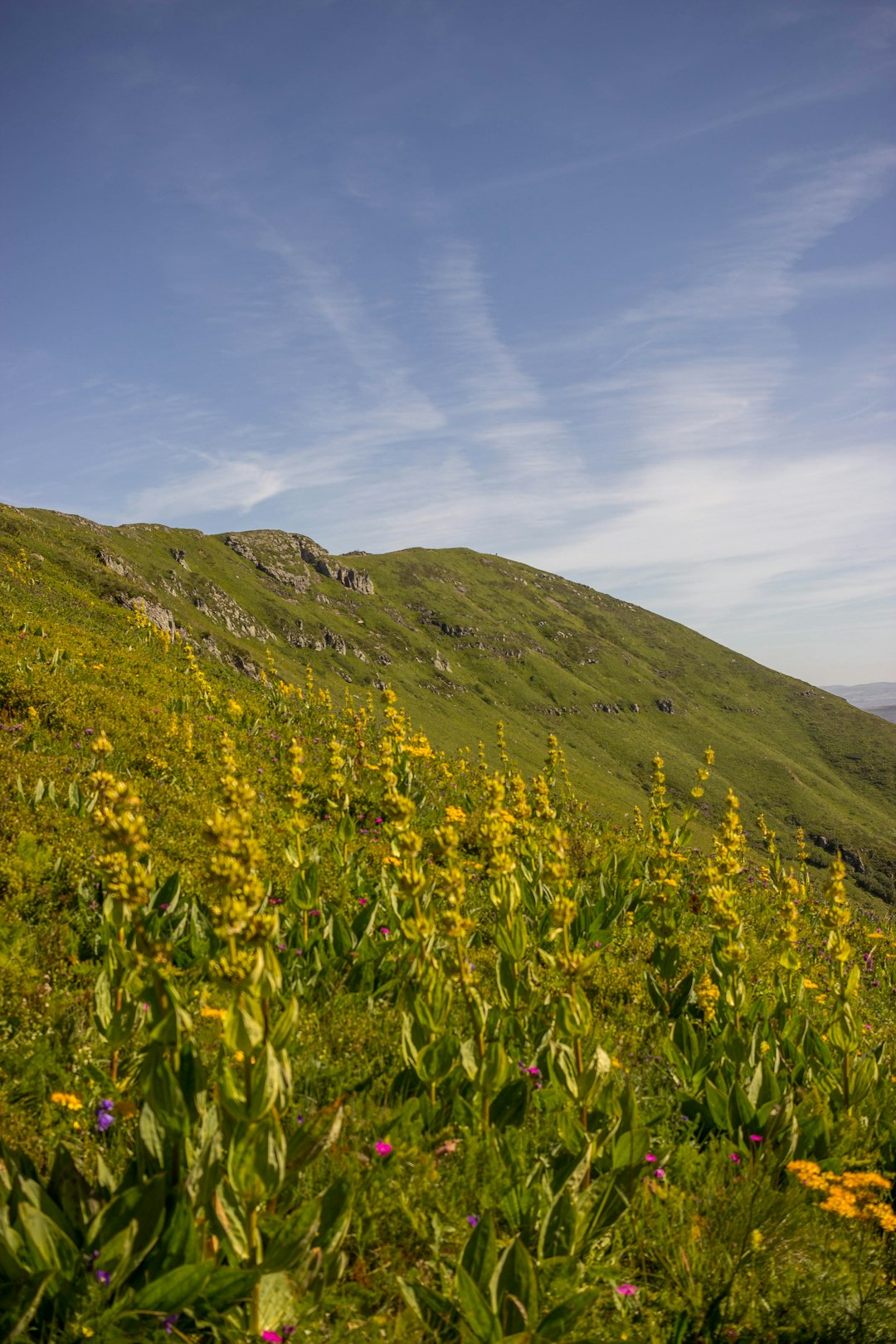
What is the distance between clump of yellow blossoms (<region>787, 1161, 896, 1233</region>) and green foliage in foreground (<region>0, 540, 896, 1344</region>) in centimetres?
4

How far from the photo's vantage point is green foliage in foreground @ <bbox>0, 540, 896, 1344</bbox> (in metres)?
2.81

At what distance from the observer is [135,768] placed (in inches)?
383

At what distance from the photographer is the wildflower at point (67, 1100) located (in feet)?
11.5

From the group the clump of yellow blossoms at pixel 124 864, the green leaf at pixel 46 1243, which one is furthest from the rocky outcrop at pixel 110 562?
the green leaf at pixel 46 1243

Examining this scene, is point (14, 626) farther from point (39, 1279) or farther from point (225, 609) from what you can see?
point (225, 609)

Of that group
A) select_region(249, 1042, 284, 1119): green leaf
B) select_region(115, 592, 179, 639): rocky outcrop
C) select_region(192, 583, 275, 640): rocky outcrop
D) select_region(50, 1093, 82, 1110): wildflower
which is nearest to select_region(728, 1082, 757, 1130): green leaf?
select_region(249, 1042, 284, 1119): green leaf

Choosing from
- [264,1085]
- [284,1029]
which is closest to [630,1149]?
[284,1029]

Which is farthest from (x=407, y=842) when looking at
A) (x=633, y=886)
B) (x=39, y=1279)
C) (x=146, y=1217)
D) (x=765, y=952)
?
(x=765, y=952)

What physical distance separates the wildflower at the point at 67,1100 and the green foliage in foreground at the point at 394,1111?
0.03m

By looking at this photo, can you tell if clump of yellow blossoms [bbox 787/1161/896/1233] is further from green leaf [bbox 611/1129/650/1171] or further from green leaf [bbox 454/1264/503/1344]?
green leaf [bbox 454/1264/503/1344]

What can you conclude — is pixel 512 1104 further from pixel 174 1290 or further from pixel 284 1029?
pixel 174 1290

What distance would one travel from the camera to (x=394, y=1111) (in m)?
3.99

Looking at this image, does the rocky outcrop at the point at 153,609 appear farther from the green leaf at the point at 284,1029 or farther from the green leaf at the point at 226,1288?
the green leaf at the point at 226,1288

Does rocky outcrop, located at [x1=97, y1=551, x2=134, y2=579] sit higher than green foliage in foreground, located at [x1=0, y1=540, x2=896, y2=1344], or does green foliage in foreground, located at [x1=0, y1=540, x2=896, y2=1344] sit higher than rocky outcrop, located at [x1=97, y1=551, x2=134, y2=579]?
rocky outcrop, located at [x1=97, y1=551, x2=134, y2=579]
